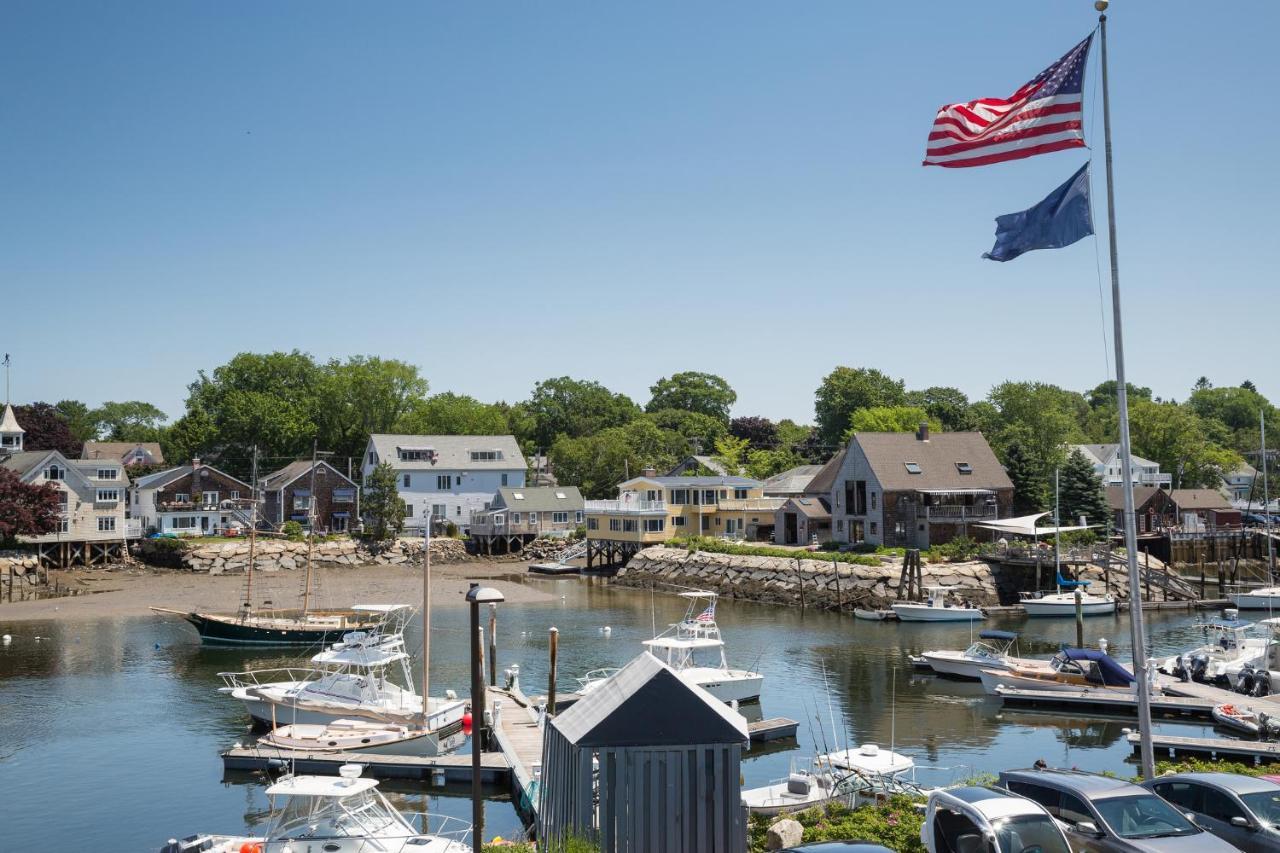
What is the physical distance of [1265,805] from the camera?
15.0 m

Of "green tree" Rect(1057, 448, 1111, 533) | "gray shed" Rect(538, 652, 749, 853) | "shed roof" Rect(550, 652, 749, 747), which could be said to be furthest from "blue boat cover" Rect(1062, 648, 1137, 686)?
"green tree" Rect(1057, 448, 1111, 533)

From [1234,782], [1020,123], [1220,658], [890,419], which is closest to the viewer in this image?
[1234,782]

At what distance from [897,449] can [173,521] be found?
5688 cm

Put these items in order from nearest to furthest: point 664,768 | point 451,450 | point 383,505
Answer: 1. point 664,768
2. point 383,505
3. point 451,450

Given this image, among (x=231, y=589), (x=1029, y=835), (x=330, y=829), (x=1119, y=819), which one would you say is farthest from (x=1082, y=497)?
(x=330, y=829)

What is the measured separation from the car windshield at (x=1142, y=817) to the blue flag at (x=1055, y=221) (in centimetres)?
833

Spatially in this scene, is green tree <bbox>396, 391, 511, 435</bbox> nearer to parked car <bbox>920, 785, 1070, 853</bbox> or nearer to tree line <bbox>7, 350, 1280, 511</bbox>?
tree line <bbox>7, 350, 1280, 511</bbox>

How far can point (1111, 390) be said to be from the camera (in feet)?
599

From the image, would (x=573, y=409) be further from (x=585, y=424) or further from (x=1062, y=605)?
(x=1062, y=605)

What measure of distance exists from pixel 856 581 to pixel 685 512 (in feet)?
74.0

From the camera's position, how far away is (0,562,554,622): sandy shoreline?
5603cm

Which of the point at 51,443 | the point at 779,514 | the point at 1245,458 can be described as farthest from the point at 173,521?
the point at 1245,458

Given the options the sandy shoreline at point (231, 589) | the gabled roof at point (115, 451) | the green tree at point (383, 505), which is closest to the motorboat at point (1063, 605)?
the sandy shoreline at point (231, 589)

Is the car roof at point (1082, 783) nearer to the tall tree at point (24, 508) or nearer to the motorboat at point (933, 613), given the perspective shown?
the motorboat at point (933, 613)
